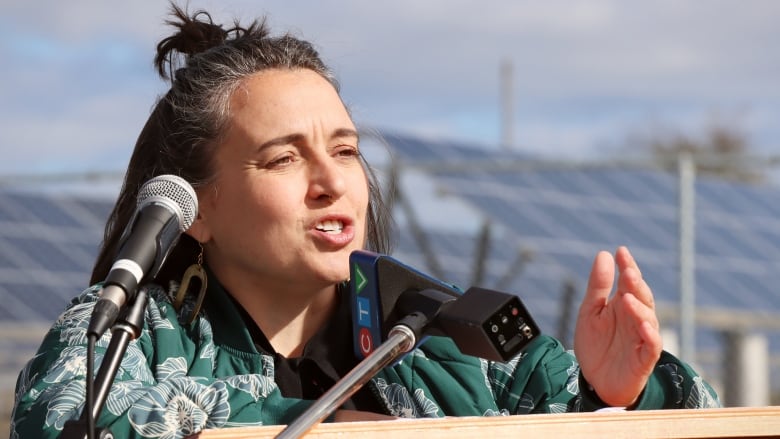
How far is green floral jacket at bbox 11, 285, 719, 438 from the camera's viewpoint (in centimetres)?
236

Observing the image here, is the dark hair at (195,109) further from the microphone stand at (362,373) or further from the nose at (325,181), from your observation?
the microphone stand at (362,373)

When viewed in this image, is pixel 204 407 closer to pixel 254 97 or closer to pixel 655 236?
pixel 254 97

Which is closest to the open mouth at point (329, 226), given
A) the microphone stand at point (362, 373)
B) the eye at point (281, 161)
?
the eye at point (281, 161)

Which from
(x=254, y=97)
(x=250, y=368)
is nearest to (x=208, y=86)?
(x=254, y=97)

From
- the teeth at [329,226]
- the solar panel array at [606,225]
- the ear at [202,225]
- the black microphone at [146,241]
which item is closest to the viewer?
the black microphone at [146,241]

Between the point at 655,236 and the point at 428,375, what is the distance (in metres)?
7.17

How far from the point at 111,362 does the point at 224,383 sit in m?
0.52

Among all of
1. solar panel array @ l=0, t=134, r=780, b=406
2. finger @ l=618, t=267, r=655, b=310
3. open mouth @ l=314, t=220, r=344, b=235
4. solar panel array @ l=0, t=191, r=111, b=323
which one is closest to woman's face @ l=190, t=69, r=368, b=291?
open mouth @ l=314, t=220, r=344, b=235

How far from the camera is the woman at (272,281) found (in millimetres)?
2699

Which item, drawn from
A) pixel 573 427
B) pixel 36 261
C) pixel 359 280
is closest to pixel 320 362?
pixel 359 280

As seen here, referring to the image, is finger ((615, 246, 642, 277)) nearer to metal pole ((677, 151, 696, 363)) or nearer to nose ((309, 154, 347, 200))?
nose ((309, 154, 347, 200))

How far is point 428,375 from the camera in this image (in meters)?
2.93

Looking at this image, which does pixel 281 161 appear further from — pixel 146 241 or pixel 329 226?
pixel 146 241

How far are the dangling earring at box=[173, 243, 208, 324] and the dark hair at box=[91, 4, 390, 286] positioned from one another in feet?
0.28
